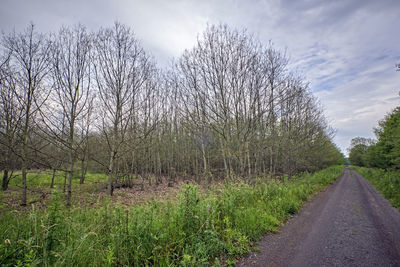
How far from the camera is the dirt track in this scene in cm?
308

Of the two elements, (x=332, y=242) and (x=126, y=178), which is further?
(x=126, y=178)

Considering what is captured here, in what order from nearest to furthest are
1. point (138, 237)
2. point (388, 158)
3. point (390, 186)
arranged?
point (138, 237), point (390, 186), point (388, 158)

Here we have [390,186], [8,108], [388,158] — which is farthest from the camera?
[388,158]

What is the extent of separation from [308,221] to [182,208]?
415 centimetres

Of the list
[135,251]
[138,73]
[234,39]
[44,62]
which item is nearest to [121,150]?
[138,73]

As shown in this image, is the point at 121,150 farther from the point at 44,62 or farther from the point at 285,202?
the point at 285,202

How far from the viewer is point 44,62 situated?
26.3 ft

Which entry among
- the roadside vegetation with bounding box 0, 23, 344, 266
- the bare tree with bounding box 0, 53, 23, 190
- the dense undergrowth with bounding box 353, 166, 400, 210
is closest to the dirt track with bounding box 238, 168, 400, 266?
the roadside vegetation with bounding box 0, 23, 344, 266

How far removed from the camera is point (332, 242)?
3.78 metres

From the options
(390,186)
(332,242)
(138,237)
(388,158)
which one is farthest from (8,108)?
(388,158)

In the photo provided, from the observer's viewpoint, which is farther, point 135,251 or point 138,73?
point 138,73

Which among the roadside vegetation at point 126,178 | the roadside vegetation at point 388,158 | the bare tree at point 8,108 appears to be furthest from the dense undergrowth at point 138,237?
the roadside vegetation at point 388,158

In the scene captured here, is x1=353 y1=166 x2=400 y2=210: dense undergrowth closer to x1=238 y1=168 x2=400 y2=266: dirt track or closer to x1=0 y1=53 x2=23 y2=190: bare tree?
x1=238 y1=168 x2=400 y2=266: dirt track

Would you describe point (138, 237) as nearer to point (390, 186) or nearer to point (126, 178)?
point (126, 178)
